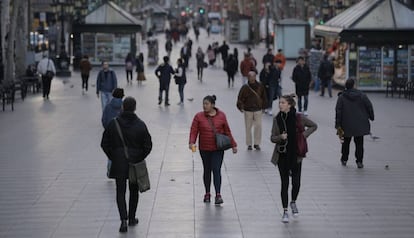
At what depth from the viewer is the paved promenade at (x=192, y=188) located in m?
11.5

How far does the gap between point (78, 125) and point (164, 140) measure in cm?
400

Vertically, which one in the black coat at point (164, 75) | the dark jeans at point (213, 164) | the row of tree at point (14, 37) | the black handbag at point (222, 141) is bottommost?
the dark jeans at point (213, 164)

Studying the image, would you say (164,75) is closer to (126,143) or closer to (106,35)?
(126,143)

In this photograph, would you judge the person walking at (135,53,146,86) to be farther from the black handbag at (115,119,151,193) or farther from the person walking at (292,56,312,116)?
the black handbag at (115,119,151,193)

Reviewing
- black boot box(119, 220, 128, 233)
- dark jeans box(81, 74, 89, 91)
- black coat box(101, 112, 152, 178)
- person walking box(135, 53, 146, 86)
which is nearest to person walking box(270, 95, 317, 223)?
black coat box(101, 112, 152, 178)

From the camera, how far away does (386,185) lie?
14539 mm

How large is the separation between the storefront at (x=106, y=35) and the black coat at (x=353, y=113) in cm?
3263

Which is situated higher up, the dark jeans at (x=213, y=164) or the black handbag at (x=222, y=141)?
the black handbag at (x=222, y=141)

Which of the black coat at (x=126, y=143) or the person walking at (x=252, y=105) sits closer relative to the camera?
the black coat at (x=126, y=143)

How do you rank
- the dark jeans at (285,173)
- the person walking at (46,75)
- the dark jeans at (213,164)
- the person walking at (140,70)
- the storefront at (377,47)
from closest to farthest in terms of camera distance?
1. the dark jeans at (285,173)
2. the dark jeans at (213,164)
3. the person walking at (46,75)
4. the storefront at (377,47)
5. the person walking at (140,70)

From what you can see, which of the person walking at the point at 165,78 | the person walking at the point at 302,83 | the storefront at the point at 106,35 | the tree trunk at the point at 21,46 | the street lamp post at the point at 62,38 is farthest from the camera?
the storefront at the point at 106,35

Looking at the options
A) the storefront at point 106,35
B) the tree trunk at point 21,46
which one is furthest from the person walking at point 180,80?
the storefront at point 106,35

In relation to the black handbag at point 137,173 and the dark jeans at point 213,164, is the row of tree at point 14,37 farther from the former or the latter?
the black handbag at point 137,173

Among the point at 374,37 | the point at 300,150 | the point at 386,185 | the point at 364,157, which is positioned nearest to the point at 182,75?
the point at 374,37
